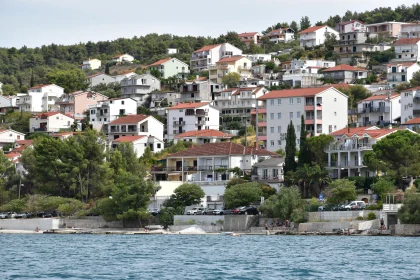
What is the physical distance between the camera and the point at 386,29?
167000 mm

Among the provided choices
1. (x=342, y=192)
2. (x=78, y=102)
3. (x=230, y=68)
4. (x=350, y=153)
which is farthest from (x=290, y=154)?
(x=230, y=68)

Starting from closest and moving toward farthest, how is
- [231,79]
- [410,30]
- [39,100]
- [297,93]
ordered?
[297,93] → [231,79] → [39,100] → [410,30]

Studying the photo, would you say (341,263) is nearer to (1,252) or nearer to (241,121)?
(1,252)

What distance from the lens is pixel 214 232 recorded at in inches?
3172

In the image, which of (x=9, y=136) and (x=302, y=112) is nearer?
(x=302, y=112)

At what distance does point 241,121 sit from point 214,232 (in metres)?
49.5

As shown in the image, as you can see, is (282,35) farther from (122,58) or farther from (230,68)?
(230,68)

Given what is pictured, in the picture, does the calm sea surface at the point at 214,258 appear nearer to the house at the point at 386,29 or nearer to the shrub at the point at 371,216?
the shrub at the point at 371,216

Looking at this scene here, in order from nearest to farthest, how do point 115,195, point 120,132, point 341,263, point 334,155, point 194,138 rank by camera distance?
point 341,263 < point 115,195 < point 334,155 < point 194,138 < point 120,132

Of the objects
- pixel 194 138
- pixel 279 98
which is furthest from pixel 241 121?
pixel 279 98

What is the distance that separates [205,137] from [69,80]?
48.7 metres

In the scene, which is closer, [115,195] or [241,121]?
[115,195]

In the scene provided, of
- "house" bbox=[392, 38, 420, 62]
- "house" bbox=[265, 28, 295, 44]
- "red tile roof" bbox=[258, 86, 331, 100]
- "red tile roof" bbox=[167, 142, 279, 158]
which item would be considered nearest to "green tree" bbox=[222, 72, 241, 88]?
"house" bbox=[392, 38, 420, 62]

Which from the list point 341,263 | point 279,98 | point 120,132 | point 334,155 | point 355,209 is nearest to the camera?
point 341,263
